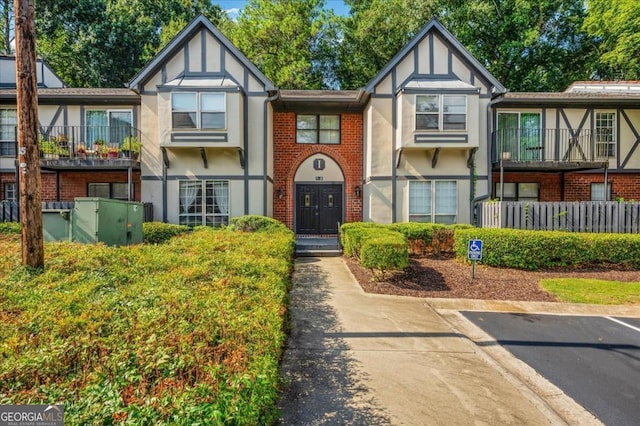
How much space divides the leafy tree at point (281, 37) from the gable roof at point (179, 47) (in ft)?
31.6

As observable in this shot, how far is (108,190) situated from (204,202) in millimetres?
4710

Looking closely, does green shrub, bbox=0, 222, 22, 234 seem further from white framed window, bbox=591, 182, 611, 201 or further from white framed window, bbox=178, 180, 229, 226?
→ white framed window, bbox=591, 182, 611, 201

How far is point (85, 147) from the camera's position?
1364 centimetres

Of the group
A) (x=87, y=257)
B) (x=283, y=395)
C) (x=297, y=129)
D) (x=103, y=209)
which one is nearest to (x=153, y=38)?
(x=297, y=129)

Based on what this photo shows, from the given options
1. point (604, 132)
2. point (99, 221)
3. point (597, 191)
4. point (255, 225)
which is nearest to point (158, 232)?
point (99, 221)

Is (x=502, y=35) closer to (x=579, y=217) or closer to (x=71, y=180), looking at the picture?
(x=579, y=217)

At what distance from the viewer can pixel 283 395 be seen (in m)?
3.69

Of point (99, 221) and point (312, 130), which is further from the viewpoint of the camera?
point (312, 130)

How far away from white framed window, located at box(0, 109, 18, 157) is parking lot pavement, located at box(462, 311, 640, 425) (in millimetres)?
18229

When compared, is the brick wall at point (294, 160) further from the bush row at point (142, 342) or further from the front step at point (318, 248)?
the bush row at point (142, 342)

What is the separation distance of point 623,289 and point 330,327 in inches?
309

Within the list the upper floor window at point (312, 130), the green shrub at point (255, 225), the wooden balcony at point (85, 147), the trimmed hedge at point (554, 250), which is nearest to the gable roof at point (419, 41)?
the upper floor window at point (312, 130)

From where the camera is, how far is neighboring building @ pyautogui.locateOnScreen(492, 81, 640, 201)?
14.3m

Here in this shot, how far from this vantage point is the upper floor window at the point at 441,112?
42.8ft
